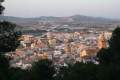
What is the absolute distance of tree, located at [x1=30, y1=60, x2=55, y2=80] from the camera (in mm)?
19428

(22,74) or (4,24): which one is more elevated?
(4,24)

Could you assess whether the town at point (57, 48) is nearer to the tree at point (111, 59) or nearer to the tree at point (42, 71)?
the tree at point (42, 71)

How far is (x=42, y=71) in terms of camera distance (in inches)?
830

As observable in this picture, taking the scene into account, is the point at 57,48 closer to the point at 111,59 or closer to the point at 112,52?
the point at 112,52

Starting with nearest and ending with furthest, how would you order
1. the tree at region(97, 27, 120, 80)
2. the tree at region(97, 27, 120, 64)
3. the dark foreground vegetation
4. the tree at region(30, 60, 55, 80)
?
1. the dark foreground vegetation
2. the tree at region(97, 27, 120, 80)
3. the tree at region(30, 60, 55, 80)
4. the tree at region(97, 27, 120, 64)

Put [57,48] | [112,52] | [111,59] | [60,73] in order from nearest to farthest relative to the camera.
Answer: [111,59] → [112,52] → [60,73] → [57,48]

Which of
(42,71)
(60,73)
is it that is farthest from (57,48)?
(42,71)

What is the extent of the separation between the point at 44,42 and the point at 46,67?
2472 inches

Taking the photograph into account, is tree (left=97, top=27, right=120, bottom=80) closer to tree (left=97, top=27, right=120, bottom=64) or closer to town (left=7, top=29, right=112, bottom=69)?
Result: tree (left=97, top=27, right=120, bottom=64)

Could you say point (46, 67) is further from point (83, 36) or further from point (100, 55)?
point (83, 36)

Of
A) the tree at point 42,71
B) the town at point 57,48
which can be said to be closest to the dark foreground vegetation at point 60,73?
the tree at point 42,71

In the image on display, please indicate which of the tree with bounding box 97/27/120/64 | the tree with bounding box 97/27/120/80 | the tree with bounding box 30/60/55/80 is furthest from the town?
the tree with bounding box 97/27/120/80

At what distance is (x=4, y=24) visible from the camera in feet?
42.8

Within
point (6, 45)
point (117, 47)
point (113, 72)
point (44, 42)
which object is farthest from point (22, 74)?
point (44, 42)
